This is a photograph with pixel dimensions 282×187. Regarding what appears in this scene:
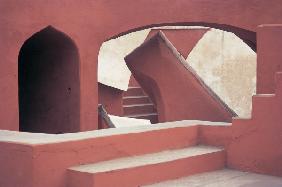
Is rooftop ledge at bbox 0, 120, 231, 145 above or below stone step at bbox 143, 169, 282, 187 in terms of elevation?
above

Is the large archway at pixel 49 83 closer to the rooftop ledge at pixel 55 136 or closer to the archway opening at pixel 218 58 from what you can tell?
the archway opening at pixel 218 58

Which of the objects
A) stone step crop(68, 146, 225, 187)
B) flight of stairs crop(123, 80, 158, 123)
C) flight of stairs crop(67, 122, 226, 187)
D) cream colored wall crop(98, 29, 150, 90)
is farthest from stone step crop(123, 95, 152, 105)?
stone step crop(68, 146, 225, 187)

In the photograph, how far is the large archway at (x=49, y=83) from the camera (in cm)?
996

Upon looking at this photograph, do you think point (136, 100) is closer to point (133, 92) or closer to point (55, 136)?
point (133, 92)

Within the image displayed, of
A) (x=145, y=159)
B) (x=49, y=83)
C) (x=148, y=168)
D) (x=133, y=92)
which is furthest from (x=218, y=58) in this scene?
(x=148, y=168)

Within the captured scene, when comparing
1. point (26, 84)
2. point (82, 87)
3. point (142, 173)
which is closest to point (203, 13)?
point (82, 87)

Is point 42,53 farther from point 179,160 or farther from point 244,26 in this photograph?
point 179,160

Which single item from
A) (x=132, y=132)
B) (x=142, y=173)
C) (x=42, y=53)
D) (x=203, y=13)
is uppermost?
(x=203, y=13)

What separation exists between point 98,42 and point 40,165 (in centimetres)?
660

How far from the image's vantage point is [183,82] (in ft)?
32.5

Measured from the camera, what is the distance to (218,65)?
538 inches

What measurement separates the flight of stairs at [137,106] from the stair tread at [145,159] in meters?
10.9

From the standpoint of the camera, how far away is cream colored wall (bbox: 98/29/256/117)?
1145cm

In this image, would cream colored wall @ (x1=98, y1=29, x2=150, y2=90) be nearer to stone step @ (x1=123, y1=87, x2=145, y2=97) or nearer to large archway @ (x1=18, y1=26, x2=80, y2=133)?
stone step @ (x1=123, y1=87, x2=145, y2=97)
